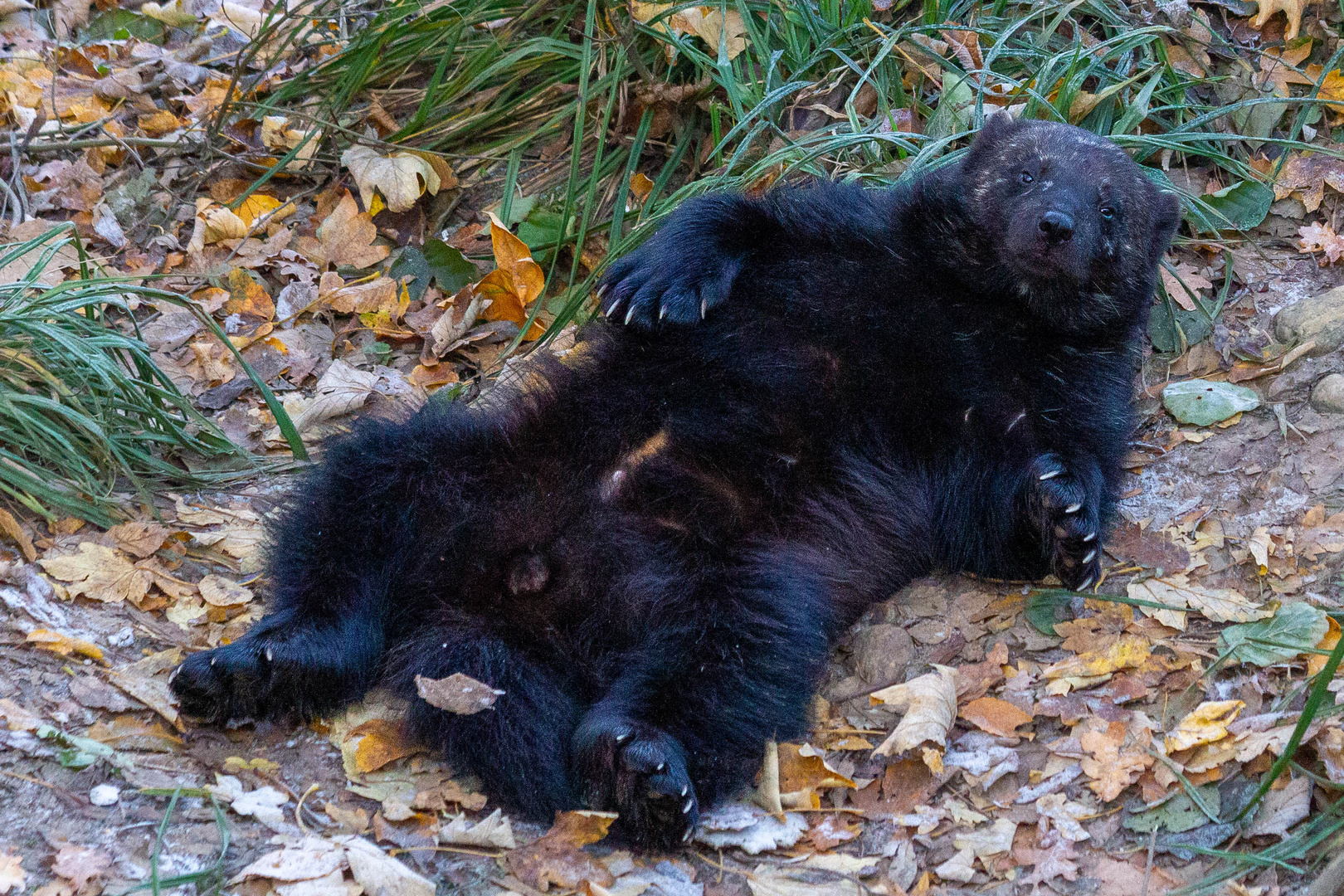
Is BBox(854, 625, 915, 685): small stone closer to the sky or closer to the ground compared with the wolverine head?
closer to the ground

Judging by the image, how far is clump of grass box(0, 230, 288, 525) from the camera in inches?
132

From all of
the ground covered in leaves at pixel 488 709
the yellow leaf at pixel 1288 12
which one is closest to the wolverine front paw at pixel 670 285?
the ground covered in leaves at pixel 488 709

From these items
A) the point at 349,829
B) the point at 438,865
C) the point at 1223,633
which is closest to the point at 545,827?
the point at 438,865

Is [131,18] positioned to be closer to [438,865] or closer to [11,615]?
[11,615]

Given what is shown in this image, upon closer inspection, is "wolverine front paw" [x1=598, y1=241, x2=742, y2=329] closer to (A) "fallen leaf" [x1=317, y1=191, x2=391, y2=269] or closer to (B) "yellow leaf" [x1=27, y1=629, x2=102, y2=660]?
(A) "fallen leaf" [x1=317, y1=191, x2=391, y2=269]

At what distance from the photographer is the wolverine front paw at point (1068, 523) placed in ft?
10.5

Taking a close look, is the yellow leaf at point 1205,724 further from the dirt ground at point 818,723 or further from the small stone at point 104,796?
the small stone at point 104,796

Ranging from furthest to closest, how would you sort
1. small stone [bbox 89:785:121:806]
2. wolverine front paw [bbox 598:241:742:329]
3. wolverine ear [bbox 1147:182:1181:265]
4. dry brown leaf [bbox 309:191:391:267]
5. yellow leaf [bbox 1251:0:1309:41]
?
dry brown leaf [bbox 309:191:391:267] < yellow leaf [bbox 1251:0:1309:41] < wolverine ear [bbox 1147:182:1181:265] < wolverine front paw [bbox 598:241:742:329] < small stone [bbox 89:785:121:806]

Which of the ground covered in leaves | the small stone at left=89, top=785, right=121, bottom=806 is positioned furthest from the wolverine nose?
the small stone at left=89, top=785, right=121, bottom=806

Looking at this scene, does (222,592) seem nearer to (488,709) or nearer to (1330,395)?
(488,709)

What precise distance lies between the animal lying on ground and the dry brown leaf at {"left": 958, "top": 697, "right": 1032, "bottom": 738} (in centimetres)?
41

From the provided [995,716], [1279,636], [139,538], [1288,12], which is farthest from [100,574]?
[1288,12]

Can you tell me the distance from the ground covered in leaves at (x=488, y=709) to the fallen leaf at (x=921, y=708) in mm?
10

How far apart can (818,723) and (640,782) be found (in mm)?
604
